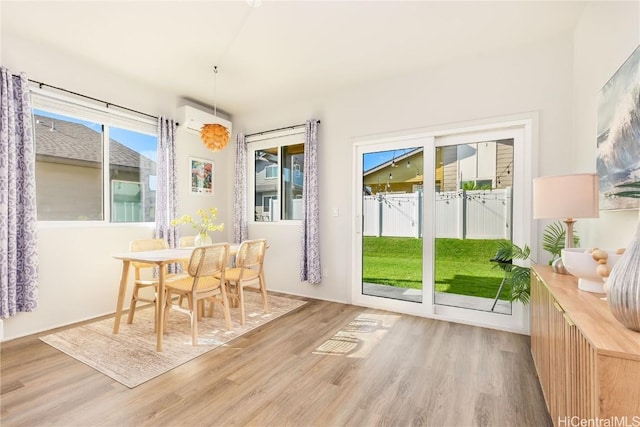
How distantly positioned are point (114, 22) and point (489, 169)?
12.6 feet

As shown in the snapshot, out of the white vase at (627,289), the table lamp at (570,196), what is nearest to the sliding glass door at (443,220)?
the table lamp at (570,196)

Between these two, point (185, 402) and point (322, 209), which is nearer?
point (185, 402)

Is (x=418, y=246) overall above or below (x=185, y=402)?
above

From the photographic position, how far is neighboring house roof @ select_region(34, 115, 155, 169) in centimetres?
302

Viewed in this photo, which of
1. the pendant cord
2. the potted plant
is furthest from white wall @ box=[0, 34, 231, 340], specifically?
the potted plant

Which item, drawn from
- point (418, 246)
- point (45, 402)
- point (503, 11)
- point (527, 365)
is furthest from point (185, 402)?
point (503, 11)

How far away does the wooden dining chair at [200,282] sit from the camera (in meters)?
2.62

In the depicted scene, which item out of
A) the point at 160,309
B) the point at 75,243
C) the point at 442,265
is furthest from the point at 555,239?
the point at 75,243

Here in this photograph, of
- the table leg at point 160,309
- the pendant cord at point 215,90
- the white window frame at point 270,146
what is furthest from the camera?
the white window frame at point 270,146

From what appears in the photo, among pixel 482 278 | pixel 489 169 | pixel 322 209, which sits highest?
pixel 489 169

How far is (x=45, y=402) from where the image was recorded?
1807 millimetres

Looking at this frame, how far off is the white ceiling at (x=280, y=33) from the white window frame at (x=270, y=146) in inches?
35.9

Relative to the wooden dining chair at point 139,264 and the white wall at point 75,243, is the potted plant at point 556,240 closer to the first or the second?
the wooden dining chair at point 139,264

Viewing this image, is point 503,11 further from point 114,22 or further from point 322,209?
point 114,22
